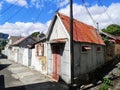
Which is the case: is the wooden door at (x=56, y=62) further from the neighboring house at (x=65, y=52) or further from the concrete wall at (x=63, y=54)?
the concrete wall at (x=63, y=54)

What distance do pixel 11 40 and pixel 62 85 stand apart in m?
47.3

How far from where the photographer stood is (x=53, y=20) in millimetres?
16344

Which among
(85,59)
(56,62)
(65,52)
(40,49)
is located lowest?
(56,62)

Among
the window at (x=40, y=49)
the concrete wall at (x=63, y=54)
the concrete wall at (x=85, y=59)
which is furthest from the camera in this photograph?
the window at (x=40, y=49)

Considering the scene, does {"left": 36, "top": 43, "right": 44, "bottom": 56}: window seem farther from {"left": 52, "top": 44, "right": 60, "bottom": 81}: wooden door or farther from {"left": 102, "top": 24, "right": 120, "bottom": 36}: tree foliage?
{"left": 102, "top": 24, "right": 120, "bottom": 36}: tree foliage

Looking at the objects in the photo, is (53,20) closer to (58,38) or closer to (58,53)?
(58,38)

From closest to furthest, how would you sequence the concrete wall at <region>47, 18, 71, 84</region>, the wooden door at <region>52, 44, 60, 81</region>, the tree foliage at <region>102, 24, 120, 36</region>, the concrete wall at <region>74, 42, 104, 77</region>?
1. the concrete wall at <region>47, 18, 71, 84</region>
2. the concrete wall at <region>74, 42, 104, 77</region>
3. the wooden door at <region>52, 44, 60, 81</region>
4. the tree foliage at <region>102, 24, 120, 36</region>

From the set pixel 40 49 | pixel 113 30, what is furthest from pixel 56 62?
pixel 113 30

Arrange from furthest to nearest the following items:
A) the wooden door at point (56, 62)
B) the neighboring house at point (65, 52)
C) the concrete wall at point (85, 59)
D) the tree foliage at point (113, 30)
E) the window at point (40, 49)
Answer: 1. the tree foliage at point (113, 30)
2. the window at point (40, 49)
3. the wooden door at point (56, 62)
4. the concrete wall at point (85, 59)
5. the neighboring house at point (65, 52)

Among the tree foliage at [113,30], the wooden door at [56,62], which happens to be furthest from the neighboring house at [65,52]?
the tree foliage at [113,30]

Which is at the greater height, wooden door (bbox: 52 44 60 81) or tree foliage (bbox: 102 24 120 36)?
tree foliage (bbox: 102 24 120 36)

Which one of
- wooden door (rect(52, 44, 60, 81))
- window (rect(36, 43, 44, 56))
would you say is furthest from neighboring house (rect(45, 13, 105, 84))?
window (rect(36, 43, 44, 56))

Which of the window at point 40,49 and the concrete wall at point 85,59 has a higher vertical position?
the window at point 40,49

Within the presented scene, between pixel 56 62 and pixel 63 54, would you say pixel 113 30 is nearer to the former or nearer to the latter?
pixel 56 62
